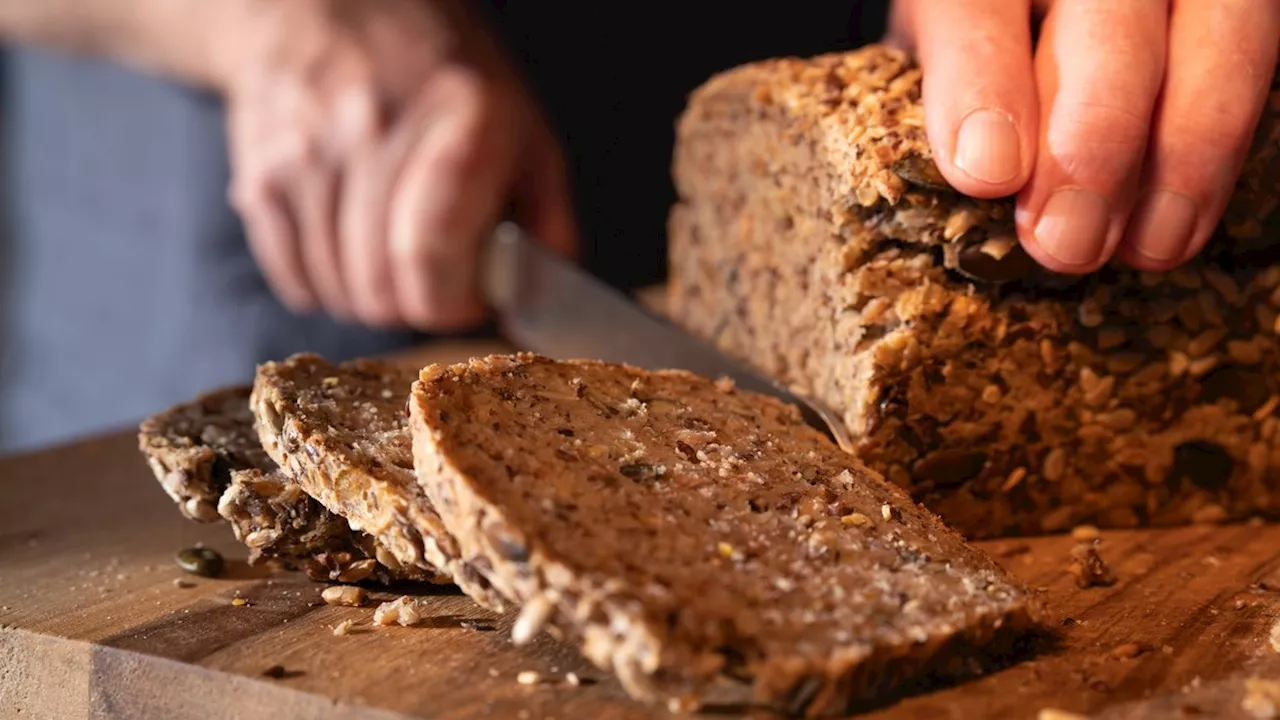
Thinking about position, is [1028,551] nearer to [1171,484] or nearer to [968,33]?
[1171,484]

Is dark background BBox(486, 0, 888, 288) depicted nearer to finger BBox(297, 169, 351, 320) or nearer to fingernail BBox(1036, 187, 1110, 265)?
finger BBox(297, 169, 351, 320)

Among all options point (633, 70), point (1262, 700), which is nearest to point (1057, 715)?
point (1262, 700)

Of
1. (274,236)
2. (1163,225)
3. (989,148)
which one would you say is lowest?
(274,236)

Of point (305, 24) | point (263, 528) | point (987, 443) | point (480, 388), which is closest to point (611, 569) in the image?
point (480, 388)

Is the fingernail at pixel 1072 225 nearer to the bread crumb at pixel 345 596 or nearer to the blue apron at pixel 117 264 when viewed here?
the bread crumb at pixel 345 596

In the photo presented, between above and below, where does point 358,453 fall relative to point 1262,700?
above

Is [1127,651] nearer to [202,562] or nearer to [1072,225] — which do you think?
[1072,225]


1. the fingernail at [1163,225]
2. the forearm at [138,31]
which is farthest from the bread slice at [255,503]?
the forearm at [138,31]

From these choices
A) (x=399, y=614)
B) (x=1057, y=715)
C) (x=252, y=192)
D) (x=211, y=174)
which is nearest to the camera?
(x=1057, y=715)

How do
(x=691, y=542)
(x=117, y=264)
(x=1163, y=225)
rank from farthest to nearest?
(x=117, y=264) → (x=1163, y=225) → (x=691, y=542)
